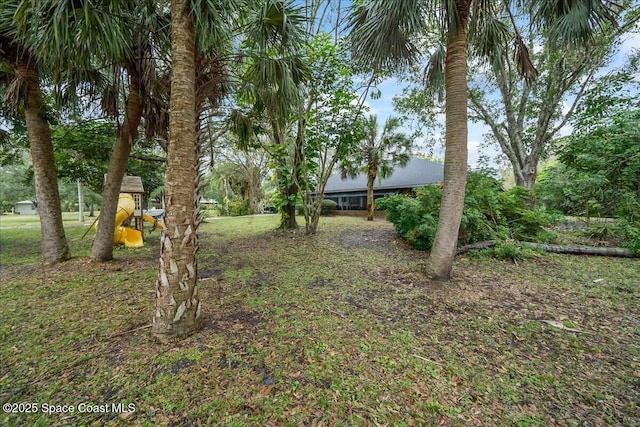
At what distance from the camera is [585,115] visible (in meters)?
7.70

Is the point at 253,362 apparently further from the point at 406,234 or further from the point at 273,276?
the point at 406,234

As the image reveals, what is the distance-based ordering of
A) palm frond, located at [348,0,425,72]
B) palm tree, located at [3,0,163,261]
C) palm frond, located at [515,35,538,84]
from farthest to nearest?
palm frond, located at [515,35,538,84] → palm frond, located at [348,0,425,72] → palm tree, located at [3,0,163,261]

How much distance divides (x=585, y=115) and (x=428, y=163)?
973 cm

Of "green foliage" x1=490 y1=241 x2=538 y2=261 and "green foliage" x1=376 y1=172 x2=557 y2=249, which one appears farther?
"green foliage" x1=376 y1=172 x2=557 y2=249

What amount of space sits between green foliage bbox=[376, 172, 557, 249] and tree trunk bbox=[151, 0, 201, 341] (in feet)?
17.1

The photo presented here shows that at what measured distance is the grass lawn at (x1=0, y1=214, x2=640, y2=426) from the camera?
1.71 meters

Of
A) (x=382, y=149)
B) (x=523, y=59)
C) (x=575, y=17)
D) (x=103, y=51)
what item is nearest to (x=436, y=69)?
(x=523, y=59)

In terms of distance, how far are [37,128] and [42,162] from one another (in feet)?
2.23

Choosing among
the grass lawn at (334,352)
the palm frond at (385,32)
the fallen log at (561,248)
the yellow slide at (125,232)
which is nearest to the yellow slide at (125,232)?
the yellow slide at (125,232)

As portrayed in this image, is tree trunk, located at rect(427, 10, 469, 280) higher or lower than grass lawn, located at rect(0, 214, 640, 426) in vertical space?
higher

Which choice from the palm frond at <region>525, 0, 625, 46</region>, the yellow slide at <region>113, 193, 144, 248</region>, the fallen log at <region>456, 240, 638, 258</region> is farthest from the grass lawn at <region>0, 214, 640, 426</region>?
the palm frond at <region>525, 0, 625, 46</region>

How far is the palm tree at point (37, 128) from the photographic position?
15.2 feet

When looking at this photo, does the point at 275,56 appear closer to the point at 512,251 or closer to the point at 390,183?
the point at 512,251

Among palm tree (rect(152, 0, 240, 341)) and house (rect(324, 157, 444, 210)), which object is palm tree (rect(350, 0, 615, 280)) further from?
house (rect(324, 157, 444, 210))
